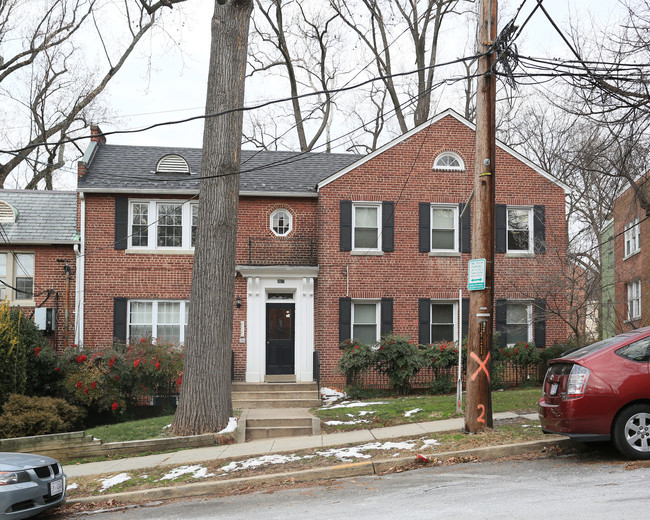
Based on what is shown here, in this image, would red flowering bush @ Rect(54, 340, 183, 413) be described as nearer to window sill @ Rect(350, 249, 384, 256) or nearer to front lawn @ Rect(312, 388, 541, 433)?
front lawn @ Rect(312, 388, 541, 433)

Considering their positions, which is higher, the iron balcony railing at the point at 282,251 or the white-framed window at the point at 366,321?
the iron balcony railing at the point at 282,251

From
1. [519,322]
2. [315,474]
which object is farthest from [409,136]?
[315,474]

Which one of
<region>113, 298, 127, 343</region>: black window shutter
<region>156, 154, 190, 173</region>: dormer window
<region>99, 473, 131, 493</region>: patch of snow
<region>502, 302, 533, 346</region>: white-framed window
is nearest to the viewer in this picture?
<region>99, 473, 131, 493</region>: patch of snow

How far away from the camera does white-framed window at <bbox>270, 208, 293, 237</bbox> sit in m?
20.0

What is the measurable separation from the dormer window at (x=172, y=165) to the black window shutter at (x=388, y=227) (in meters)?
5.82

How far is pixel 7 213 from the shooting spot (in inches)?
794

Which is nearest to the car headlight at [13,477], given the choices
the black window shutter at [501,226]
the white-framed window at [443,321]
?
the white-framed window at [443,321]

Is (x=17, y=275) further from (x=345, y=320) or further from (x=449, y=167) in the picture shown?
(x=449, y=167)

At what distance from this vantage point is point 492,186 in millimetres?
10539

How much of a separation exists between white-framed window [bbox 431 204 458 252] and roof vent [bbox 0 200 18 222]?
471 inches

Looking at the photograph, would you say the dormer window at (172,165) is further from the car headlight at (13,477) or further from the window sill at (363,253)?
the car headlight at (13,477)

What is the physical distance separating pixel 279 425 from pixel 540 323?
9.42m

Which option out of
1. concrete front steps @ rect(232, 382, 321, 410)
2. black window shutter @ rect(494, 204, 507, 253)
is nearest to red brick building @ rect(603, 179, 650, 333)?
black window shutter @ rect(494, 204, 507, 253)

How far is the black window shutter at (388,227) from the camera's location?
771 inches
